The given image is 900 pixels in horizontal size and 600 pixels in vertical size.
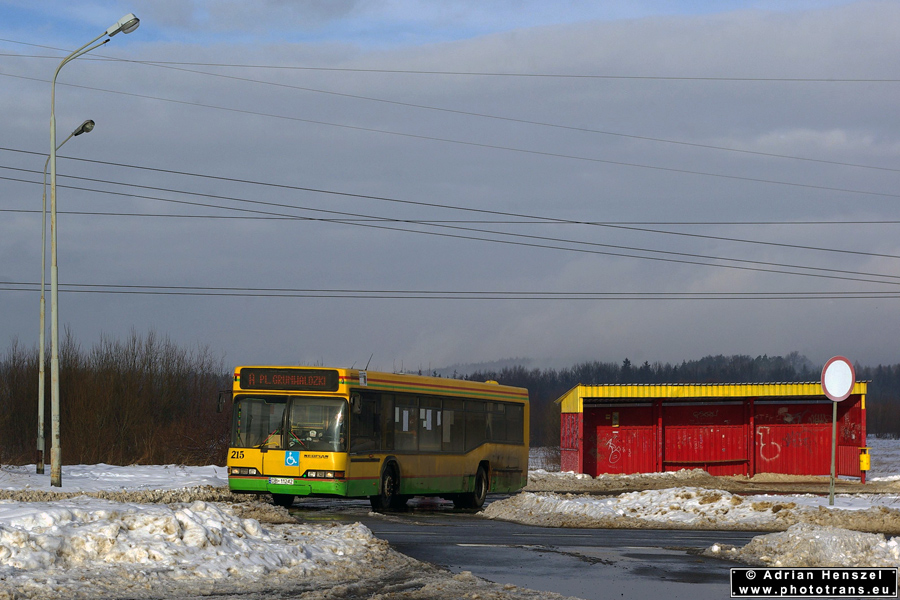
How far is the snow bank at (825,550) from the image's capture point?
416 inches

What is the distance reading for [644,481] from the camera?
34062 mm

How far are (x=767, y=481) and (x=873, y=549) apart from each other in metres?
26.2

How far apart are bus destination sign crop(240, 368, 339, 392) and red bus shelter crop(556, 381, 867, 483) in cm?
1860

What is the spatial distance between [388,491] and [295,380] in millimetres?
3063

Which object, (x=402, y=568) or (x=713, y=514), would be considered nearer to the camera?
(x=402, y=568)

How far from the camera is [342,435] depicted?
1914cm

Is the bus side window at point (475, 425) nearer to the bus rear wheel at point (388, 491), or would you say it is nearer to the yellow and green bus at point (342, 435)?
the yellow and green bus at point (342, 435)

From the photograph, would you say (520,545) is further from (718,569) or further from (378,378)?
(378,378)

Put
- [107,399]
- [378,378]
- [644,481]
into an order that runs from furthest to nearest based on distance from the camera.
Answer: [107,399], [644,481], [378,378]

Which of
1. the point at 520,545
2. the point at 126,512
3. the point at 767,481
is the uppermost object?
the point at 126,512

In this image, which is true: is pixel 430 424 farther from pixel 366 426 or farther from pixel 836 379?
pixel 836 379

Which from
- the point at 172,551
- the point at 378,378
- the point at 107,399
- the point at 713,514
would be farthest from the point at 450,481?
the point at 107,399

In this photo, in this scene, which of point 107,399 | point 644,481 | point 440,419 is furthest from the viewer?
point 107,399

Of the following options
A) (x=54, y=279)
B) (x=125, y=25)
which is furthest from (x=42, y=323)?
(x=125, y=25)
